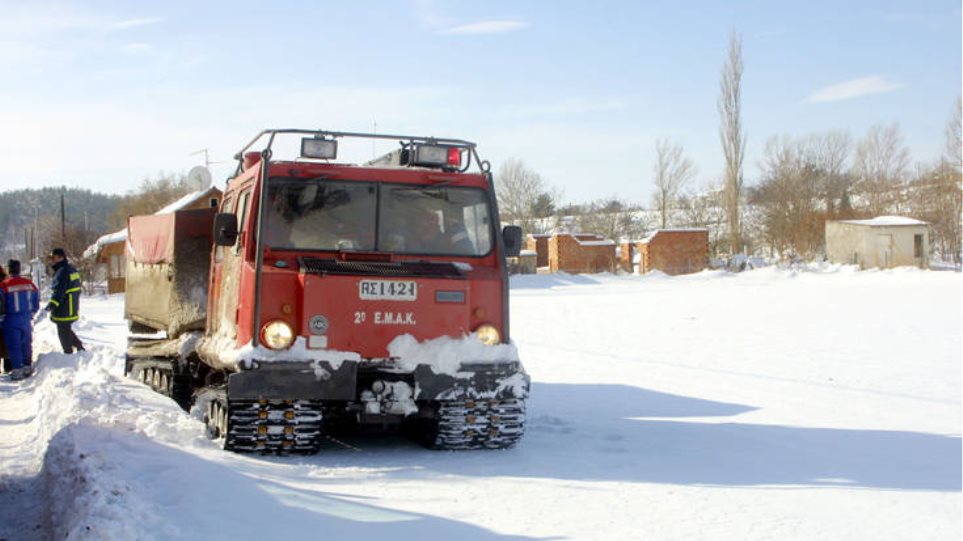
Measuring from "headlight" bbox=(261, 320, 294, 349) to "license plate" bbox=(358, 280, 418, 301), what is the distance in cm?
65

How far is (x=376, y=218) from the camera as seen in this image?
840 centimetres

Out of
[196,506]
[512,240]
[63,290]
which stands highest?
[512,240]

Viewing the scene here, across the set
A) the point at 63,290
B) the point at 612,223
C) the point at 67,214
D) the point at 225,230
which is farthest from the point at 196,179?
the point at 67,214

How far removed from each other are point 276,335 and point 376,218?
4.91 feet

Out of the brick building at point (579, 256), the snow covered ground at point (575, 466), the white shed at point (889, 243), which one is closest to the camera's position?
the snow covered ground at point (575, 466)

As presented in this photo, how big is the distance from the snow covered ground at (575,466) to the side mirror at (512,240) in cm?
177

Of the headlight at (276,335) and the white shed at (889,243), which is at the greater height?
the white shed at (889,243)

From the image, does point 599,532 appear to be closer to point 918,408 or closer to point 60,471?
point 60,471

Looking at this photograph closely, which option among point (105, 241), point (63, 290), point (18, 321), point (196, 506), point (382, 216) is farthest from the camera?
point (105, 241)

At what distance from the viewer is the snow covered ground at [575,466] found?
555 centimetres

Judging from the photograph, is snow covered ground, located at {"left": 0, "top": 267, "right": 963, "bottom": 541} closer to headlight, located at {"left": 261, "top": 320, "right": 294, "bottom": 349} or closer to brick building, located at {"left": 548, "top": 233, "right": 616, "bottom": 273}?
headlight, located at {"left": 261, "top": 320, "right": 294, "bottom": 349}

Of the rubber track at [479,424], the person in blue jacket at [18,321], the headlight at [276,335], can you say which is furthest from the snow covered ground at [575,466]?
the headlight at [276,335]

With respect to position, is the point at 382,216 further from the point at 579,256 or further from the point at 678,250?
the point at 579,256

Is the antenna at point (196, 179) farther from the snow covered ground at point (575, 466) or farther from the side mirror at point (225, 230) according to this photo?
the side mirror at point (225, 230)
